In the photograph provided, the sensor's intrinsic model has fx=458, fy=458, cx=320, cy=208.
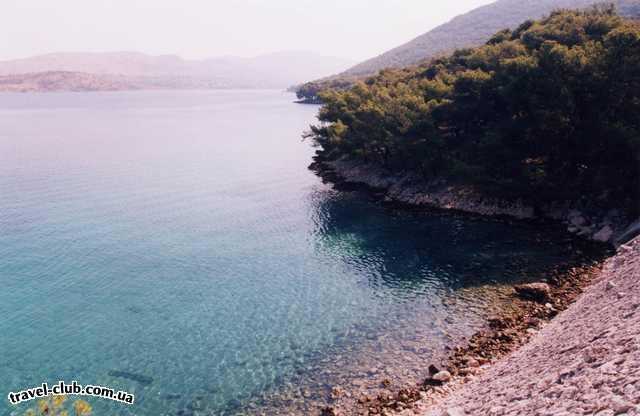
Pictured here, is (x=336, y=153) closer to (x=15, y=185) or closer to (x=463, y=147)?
(x=463, y=147)

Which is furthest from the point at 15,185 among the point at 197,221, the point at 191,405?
the point at 191,405

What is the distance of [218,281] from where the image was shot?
53.6 meters

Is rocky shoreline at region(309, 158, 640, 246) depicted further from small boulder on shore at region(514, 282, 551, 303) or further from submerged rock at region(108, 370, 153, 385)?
submerged rock at region(108, 370, 153, 385)

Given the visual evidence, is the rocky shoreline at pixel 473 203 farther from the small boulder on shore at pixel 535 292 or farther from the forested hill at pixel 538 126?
the small boulder on shore at pixel 535 292

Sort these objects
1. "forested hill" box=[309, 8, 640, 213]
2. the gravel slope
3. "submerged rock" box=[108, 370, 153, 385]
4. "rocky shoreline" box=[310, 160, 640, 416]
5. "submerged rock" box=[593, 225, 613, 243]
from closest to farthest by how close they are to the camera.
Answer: the gravel slope
"rocky shoreline" box=[310, 160, 640, 416]
"submerged rock" box=[108, 370, 153, 385]
"submerged rock" box=[593, 225, 613, 243]
"forested hill" box=[309, 8, 640, 213]

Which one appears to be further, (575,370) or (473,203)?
(473,203)

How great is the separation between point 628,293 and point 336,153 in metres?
80.1

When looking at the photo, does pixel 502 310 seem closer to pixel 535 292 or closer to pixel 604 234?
pixel 535 292

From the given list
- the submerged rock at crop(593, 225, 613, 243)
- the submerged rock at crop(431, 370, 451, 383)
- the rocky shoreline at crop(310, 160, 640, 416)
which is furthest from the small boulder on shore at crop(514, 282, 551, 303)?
the submerged rock at crop(593, 225, 613, 243)

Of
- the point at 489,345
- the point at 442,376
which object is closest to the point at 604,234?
the point at 489,345

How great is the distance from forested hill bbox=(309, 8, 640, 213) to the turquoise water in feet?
29.9

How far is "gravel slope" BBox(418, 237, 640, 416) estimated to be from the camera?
21.0m

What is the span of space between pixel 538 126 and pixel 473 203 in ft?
50.6

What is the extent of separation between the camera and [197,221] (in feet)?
251
